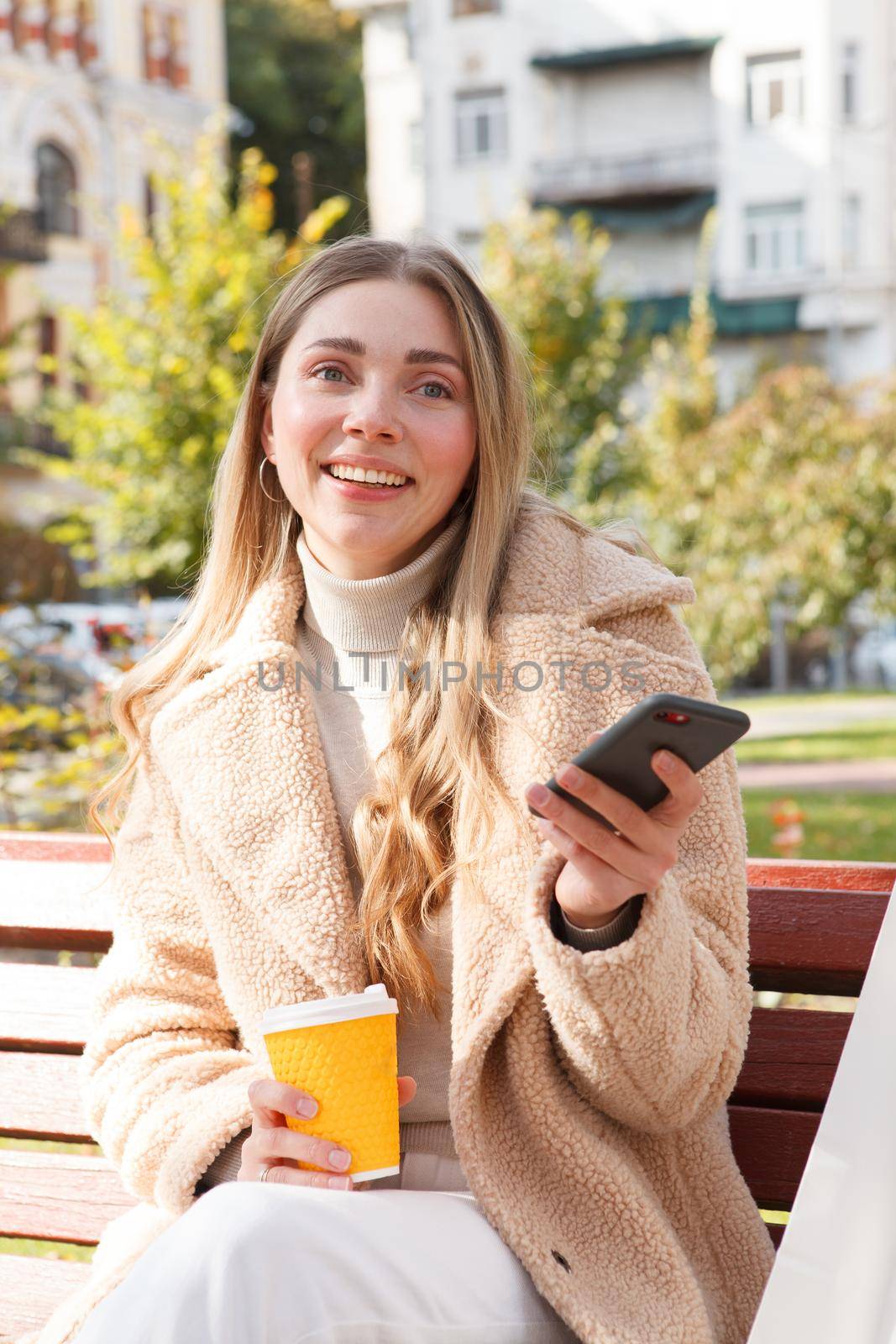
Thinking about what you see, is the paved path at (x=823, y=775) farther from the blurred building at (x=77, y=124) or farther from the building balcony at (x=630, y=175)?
the building balcony at (x=630, y=175)

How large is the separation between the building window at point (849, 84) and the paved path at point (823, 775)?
23.0 m

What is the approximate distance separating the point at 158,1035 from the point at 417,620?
2.29 feet

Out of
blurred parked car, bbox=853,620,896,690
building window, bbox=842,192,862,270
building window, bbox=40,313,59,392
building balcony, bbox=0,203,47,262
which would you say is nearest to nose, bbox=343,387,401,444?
blurred parked car, bbox=853,620,896,690

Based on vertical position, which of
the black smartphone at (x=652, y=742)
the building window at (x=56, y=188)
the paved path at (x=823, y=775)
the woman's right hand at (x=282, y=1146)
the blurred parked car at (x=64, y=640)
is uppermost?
the building window at (x=56, y=188)

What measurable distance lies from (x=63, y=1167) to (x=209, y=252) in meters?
9.92

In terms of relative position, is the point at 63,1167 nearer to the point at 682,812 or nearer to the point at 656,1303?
the point at 656,1303

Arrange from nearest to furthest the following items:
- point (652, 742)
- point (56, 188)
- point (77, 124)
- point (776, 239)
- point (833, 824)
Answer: point (652, 742) → point (833, 824) → point (77, 124) → point (56, 188) → point (776, 239)

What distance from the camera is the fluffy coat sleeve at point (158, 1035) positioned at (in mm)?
2016

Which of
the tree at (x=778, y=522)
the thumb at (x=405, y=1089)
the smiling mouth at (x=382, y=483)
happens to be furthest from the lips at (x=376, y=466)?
the tree at (x=778, y=522)

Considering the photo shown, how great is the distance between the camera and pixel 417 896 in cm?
209

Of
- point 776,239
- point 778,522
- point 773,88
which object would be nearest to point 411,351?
point 778,522

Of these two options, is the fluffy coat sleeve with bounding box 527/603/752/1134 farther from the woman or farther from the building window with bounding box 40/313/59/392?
the building window with bounding box 40/313/59/392

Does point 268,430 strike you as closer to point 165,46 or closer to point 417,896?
point 417,896

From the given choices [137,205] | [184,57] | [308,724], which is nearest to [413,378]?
[308,724]
